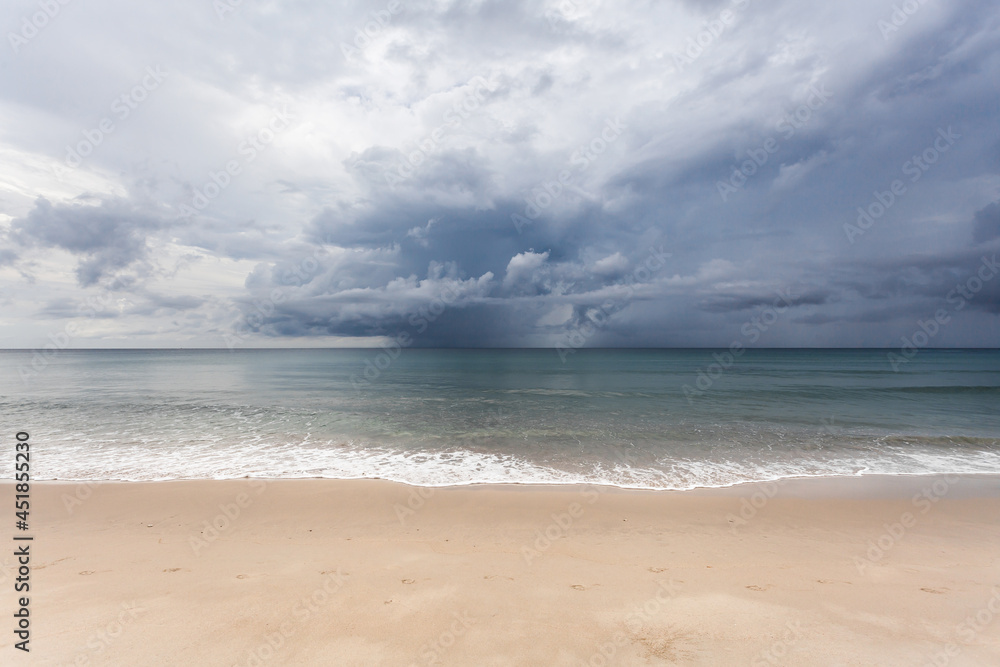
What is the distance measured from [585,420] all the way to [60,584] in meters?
18.1

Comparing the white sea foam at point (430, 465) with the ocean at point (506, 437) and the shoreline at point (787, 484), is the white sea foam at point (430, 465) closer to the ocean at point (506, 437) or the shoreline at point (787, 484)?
the ocean at point (506, 437)

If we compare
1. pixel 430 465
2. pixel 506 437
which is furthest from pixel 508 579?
pixel 506 437

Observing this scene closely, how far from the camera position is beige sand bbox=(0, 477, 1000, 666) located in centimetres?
458

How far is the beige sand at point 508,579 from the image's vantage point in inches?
180

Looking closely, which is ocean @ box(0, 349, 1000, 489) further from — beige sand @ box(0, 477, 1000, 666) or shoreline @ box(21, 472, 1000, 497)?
beige sand @ box(0, 477, 1000, 666)

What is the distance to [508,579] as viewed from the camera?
6.04 m

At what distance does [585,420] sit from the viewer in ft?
66.4

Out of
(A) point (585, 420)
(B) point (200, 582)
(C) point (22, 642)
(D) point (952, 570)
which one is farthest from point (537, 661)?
(A) point (585, 420)

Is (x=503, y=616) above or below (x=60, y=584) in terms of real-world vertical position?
above

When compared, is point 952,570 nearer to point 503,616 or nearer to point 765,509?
point 765,509

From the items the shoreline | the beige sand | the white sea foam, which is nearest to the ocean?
the white sea foam

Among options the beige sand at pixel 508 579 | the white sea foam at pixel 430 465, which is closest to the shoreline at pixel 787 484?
the white sea foam at pixel 430 465

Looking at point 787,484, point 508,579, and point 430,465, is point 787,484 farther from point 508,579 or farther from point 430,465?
point 430,465

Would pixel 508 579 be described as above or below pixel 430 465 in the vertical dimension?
above
